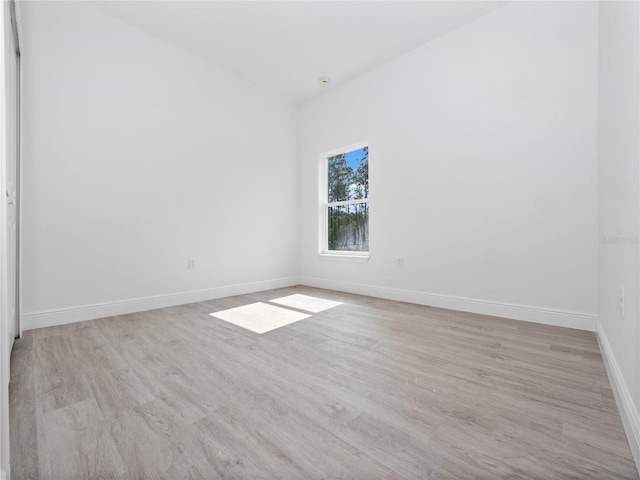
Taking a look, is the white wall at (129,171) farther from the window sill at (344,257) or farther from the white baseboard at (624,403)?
the white baseboard at (624,403)

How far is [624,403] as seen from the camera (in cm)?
119

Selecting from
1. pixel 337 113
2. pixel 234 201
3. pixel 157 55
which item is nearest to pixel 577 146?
pixel 337 113

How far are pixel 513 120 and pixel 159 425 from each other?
3241 mm

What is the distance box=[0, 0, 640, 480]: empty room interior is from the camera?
1097mm

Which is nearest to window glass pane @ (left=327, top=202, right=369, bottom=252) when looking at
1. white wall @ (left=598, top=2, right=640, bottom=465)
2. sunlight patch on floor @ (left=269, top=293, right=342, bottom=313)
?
sunlight patch on floor @ (left=269, top=293, right=342, bottom=313)

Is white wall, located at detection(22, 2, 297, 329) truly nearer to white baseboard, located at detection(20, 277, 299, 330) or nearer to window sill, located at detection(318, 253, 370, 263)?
white baseboard, located at detection(20, 277, 299, 330)

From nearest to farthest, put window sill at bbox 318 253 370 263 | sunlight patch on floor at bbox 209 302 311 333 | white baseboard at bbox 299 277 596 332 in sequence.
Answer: white baseboard at bbox 299 277 596 332 → sunlight patch on floor at bbox 209 302 311 333 → window sill at bbox 318 253 370 263

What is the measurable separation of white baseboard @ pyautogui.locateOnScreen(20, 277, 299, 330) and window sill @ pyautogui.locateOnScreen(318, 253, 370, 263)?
0.91 meters

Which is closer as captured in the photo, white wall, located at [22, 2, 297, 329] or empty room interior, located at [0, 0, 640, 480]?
empty room interior, located at [0, 0, 640, 480]

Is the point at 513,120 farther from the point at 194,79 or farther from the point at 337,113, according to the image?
the point at 194,79

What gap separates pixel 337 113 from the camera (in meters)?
3.99

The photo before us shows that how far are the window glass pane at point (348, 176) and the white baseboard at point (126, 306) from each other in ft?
5.33

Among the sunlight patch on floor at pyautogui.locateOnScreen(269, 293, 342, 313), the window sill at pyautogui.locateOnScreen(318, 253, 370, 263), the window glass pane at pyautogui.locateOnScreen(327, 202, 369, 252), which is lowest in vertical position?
the sunlight patch on floor at pyautogui.locateOnScreen(269, 293, 342, 313)

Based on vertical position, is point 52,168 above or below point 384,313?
above
